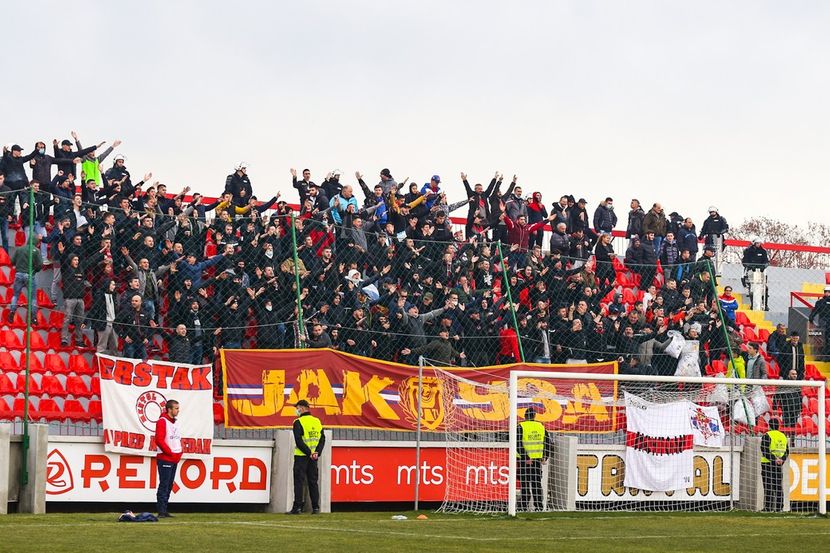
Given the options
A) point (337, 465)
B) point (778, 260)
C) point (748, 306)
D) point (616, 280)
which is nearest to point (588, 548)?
point (337, 465)

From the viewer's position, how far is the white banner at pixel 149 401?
1877 centimetres

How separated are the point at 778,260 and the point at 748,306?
21.9ft

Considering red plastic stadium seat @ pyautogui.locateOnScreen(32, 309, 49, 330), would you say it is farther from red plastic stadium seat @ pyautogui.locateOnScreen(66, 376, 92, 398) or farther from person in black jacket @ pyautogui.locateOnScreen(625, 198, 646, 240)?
person in black jacket @ pyautogui.locateOnScreen(625, 198, 646, 240)

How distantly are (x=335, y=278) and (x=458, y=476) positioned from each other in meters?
3.57

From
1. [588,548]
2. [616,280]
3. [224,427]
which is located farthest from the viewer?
[616,280]

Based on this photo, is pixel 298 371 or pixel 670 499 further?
pixel 670 499

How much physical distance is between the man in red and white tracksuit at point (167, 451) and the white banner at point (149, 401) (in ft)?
2.76

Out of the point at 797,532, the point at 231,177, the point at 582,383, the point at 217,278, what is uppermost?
the point at 231,177

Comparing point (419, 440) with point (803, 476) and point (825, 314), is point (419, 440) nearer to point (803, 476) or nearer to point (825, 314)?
point (803, 476)

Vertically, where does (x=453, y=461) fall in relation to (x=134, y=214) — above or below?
below

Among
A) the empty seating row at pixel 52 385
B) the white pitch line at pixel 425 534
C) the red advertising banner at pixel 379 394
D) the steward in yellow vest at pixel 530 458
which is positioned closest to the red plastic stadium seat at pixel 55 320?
the empty seating row at pixel 52 385

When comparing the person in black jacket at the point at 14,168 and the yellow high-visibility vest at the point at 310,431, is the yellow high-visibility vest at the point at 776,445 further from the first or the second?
the person in black jacket at the point at 14,168

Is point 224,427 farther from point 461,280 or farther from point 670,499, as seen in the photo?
point 670,499

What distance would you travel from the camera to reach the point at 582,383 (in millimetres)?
21938
